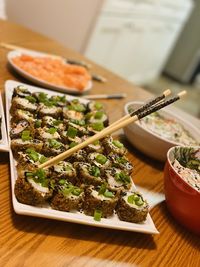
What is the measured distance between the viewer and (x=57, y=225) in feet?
2.90

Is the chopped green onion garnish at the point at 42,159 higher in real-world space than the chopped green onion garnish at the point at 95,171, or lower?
higher

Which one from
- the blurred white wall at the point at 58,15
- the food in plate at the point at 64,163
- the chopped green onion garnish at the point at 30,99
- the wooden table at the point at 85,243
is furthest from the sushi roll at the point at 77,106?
the blurred white wall at the point at 58,15

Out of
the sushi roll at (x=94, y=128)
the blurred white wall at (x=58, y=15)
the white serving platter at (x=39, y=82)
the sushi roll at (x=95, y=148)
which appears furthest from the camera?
the blurred white wall at (x=58, y=15)

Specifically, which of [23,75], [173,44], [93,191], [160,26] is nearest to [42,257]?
[93,191]

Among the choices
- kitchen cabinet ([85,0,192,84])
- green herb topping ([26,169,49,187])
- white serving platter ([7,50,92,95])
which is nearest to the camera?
green herb topping ([26,169,49,187])

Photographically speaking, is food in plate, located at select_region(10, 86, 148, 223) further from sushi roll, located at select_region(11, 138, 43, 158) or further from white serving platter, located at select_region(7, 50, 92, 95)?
white serving platter, located at select_region(7, 50, 92, 95)

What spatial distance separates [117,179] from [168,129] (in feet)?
1.59

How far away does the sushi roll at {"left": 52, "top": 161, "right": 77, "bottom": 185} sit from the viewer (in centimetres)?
93

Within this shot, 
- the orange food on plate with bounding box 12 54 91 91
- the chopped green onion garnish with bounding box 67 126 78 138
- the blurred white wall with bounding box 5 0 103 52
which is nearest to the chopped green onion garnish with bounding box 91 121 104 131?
the chopped green onion garnish with bounding box 67 126 78 138

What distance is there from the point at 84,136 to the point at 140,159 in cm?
26

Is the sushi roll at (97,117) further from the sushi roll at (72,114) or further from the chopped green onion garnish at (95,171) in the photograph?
the chopped green onion garnish at (95,171)

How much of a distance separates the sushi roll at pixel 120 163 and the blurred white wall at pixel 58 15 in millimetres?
2797

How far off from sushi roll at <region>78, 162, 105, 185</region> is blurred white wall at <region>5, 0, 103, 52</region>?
2.90 meters

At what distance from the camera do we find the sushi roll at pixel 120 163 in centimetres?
108
